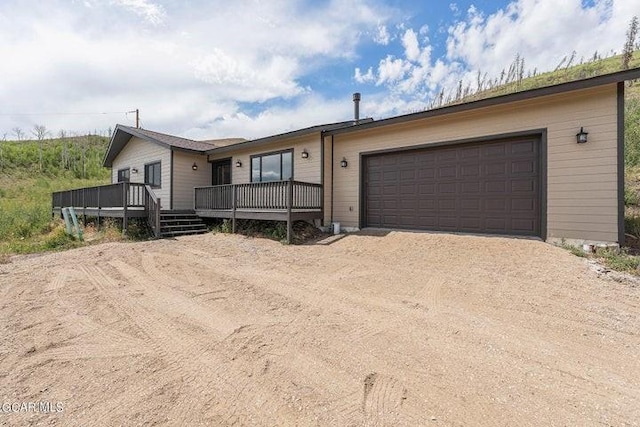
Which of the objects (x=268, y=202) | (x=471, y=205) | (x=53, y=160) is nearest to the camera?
(x=471, y=205)

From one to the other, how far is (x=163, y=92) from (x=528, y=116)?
18.0m

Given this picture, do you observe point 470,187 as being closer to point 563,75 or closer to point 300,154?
point 300,154

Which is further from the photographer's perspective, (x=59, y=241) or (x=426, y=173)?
(x=59, y=241)

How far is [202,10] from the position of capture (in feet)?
27.5

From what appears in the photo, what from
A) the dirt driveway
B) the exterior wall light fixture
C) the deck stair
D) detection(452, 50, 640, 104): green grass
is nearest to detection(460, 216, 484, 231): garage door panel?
the dirt driveway

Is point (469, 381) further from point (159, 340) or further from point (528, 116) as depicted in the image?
point (528, 116)

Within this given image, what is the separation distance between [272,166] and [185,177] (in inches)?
168

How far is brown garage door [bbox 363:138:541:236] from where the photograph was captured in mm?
7070

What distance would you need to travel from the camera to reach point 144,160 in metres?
14.3

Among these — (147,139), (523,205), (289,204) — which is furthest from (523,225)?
(147,139)

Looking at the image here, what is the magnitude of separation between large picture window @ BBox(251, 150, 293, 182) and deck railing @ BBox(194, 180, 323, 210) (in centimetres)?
158

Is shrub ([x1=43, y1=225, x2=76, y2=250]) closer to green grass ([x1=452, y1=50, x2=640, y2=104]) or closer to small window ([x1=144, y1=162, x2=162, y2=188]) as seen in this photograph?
small window ([x1=144, y1=162, x2=162, y2=188])

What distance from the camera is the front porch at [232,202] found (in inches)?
352

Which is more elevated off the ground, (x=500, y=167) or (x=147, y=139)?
(x=147, y=139)
